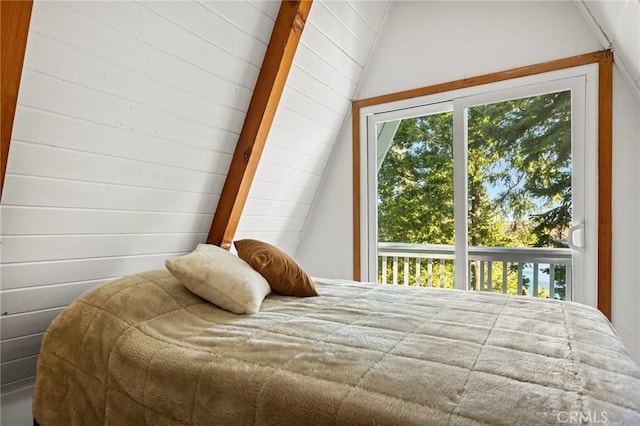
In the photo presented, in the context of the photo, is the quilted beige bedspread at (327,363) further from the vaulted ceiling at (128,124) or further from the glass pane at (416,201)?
the glass pane at (416,201)

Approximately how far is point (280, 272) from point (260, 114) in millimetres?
886

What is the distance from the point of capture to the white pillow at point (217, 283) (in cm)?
150

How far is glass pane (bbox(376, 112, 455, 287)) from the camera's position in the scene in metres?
2.68

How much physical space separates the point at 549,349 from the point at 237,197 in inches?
66.2

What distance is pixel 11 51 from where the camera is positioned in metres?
1.09

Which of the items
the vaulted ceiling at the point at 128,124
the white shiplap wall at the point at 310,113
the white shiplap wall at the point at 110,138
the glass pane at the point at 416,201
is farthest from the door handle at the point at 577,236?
the white shiplap wall at the point at 110,138

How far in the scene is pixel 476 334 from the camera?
46.9 inches

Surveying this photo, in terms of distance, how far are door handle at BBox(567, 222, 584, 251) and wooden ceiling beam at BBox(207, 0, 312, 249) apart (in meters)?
1.91

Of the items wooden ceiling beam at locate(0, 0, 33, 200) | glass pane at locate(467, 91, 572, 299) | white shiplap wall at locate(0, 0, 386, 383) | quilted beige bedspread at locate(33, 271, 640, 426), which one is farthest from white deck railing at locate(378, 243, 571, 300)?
wooden ceiling beam at locate(0, 0, 33, 200)

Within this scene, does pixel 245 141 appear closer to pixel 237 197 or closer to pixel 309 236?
pixel 237 197

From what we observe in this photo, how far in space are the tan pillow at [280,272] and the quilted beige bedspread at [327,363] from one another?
17cm

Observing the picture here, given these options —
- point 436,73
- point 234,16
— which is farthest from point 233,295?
point 436,73

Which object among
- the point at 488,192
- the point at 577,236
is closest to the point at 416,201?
the point at 488,192

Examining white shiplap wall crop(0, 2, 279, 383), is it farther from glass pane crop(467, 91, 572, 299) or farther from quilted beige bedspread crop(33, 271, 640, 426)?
glass pane crop(467, 91, 572, 299)
